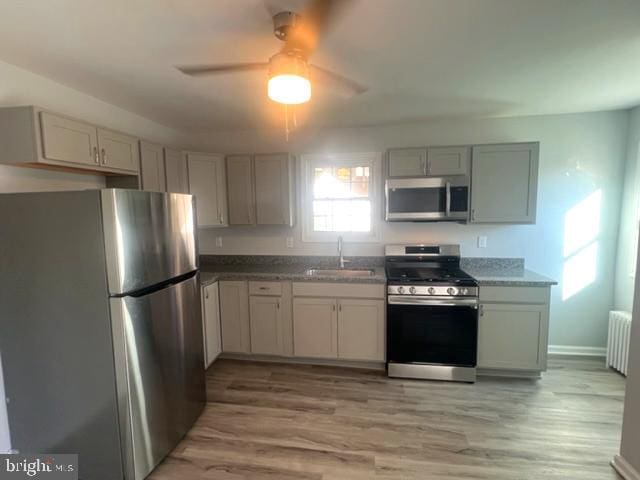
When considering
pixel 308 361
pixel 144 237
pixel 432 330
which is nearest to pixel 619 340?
pixel 432 330

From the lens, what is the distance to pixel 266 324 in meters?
3.04

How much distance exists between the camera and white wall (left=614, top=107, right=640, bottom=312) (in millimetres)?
2730

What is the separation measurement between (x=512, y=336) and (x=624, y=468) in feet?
3.42

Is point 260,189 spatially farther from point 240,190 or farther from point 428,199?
point 428,199

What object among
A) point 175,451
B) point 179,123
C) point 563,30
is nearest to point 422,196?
point 563,30

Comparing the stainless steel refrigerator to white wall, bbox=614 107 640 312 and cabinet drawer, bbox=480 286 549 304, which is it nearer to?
cabinet drawer, bbox=480 286 549 304

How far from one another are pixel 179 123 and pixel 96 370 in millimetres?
2481

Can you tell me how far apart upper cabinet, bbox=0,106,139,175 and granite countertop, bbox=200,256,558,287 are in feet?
4.32

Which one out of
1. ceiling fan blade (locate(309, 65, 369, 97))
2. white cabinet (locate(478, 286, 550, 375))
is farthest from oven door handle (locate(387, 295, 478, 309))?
ceiling fan blade (locate(309, 65, 369, 97))

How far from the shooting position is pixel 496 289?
2.66m

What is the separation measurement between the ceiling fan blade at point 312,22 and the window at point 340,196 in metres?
1.87

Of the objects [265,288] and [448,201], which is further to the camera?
[265,288]

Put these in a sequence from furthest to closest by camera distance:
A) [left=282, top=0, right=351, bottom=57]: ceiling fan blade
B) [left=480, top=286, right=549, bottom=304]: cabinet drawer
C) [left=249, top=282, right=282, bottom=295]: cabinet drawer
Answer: [left=249, top=282, right=282, bottom=295]: cabinet drawer, [left=480, top=286, right=549, bottom=304]: cabinet drawer, [left=282, top=0, right=351, bottom=57]: ceiling fan blade

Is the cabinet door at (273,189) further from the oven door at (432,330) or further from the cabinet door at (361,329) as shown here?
the oven door at (432,330)
